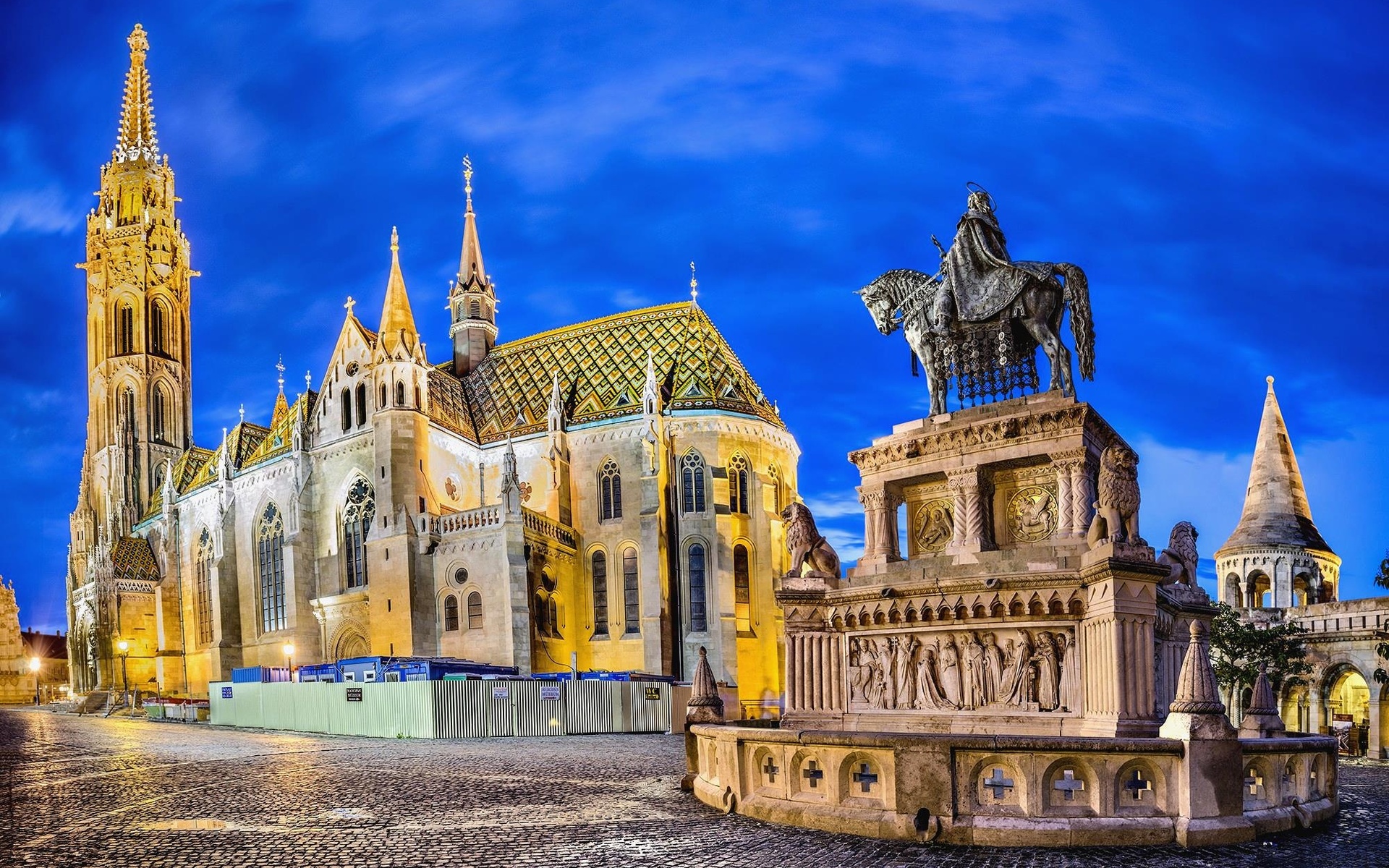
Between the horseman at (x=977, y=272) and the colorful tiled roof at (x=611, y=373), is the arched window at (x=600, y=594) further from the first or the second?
the horseman at (x=977, y=272)

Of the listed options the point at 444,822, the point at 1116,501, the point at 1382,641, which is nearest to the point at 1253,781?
the point at 1116,501

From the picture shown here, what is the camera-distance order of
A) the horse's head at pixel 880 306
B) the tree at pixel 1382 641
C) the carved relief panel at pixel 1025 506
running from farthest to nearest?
1. the tree at pixel 1382 641
2. the horse's head at pixel 880 306
3. the carved relief panel at pixel 1025 506

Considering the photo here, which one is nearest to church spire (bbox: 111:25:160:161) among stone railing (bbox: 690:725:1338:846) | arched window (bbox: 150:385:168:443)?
arched window (bbox: 150:385:168:443)

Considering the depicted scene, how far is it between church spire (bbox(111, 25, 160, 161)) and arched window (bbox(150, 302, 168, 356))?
409 inches

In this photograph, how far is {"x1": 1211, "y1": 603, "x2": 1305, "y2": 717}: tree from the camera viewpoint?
30.7 m

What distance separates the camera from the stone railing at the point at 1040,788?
9.55 meters

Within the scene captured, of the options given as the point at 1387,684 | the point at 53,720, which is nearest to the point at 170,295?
the point at 53,720

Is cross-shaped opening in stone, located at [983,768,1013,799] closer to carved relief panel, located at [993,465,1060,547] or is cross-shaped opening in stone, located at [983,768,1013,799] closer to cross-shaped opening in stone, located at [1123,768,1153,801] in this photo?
cross-shaped opening in stone, located at [1123,768,1153,801]

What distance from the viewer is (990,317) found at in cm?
1451

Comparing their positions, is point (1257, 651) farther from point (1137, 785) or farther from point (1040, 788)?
point (1040, 788)

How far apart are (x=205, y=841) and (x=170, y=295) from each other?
223 feet

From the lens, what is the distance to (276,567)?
50906 mm

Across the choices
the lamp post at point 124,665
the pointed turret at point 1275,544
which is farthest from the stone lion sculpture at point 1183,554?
the lamp post at point 124,665

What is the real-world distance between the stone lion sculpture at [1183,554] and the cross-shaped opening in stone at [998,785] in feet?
16.5
